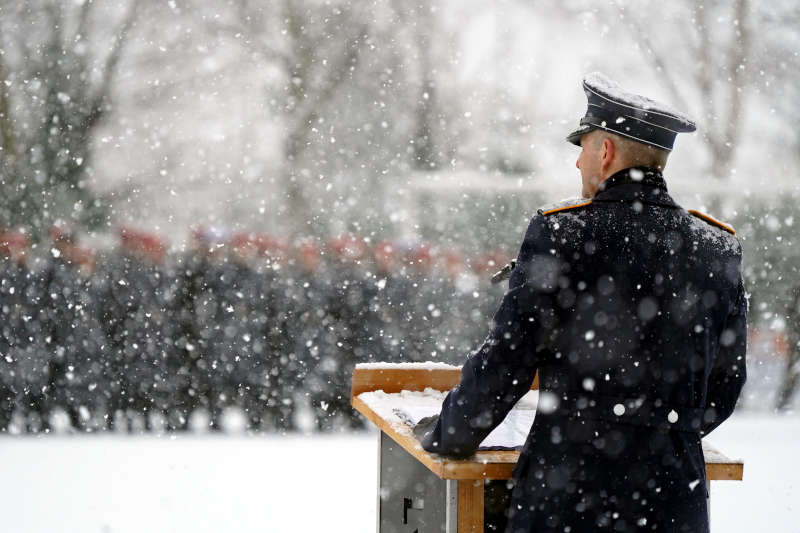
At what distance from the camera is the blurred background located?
18.3 feet

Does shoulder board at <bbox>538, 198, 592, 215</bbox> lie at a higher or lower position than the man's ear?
lower

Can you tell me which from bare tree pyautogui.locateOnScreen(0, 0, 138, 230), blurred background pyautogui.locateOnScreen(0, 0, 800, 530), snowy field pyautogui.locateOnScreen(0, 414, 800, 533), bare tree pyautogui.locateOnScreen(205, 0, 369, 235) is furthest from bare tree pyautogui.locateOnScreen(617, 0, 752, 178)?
bare tree pyautogui.locateOnScreen(0, 0, 138, 230)

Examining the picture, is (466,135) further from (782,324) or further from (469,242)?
(782,324)

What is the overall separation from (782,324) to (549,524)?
216 inches

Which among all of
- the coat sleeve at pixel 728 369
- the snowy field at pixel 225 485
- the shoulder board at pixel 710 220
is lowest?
the snowy field at pixel 225 485

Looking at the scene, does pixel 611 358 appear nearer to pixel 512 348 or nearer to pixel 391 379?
pixel 512 348

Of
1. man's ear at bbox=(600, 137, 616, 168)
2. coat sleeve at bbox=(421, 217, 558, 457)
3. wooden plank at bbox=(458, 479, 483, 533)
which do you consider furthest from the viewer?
wooden plank at bbox=(458, 479, 483, 533)

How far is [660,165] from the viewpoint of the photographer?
Result: 1647mm

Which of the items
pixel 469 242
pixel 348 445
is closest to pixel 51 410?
pixel 348 445

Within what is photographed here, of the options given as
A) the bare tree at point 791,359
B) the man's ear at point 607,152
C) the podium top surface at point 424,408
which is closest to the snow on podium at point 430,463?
the podium top surface at point 424,408

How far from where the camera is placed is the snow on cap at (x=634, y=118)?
1613 mm

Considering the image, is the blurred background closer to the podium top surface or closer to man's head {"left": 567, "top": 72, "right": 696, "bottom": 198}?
the podium top surface

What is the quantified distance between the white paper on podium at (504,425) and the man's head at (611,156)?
569 millimetres

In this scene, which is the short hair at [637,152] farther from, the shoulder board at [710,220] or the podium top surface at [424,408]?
the podium top surface at [424,408]
